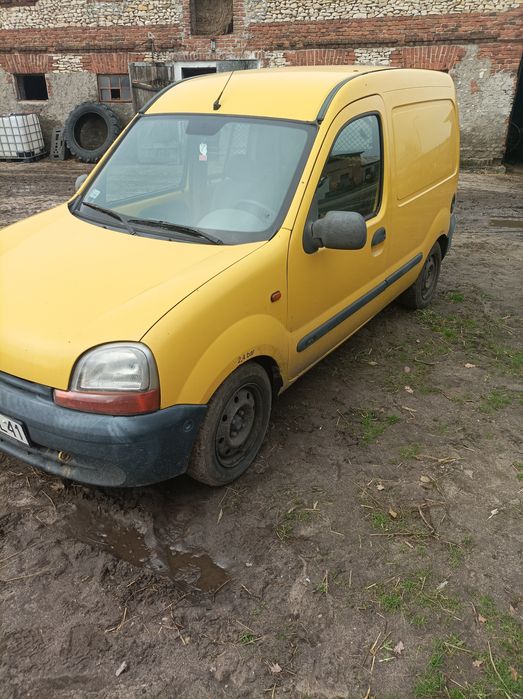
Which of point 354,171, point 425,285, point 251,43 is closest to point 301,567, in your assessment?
point 354,171

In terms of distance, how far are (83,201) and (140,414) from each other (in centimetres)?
185

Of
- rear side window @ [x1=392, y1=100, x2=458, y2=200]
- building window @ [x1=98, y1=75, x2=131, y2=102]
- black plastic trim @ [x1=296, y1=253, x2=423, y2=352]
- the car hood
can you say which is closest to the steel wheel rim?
black plastic trim @ [x1=296, y1=253, x2=423, y2=352]

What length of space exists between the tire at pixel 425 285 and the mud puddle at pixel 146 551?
3514 millimetres

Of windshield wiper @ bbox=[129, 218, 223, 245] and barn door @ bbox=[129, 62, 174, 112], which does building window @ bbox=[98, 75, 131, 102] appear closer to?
barn door @ bbox=[129, 62, 174, 112]

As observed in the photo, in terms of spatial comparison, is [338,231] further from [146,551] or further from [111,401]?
[146,551]

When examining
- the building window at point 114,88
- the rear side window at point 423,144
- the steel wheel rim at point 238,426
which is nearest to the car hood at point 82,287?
the steel wheel rim at point 238,426

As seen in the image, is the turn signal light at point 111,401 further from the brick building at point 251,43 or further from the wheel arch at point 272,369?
the brick building at point 251,43

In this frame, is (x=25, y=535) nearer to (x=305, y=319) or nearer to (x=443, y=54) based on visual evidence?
(x=305, y=319)

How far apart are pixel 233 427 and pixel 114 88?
536 inches

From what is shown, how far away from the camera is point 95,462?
2.45 meters

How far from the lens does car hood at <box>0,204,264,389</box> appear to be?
2354mm

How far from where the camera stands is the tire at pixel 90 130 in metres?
13.6

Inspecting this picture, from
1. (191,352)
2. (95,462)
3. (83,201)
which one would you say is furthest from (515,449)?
(83,201)

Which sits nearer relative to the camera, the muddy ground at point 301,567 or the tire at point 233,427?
the muddy ground at point 301,567
